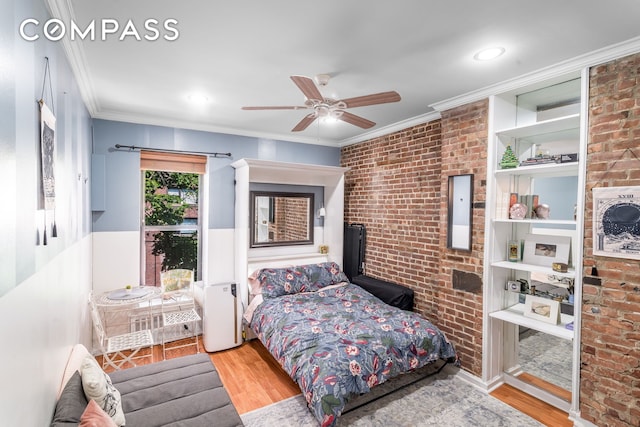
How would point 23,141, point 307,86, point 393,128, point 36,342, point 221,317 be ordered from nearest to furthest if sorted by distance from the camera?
point 23,141
point 36,342
point 307,86
point 221,317
point 393,128

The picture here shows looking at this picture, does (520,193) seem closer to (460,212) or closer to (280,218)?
(460,212)

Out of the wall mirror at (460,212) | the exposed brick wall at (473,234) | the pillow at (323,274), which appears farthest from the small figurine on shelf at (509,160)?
the pillow at (323,274)

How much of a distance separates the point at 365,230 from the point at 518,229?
6.48 ft

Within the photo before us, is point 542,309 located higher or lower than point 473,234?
lower

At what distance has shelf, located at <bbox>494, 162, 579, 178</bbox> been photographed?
7.99 ft

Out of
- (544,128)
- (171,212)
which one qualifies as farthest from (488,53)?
(171,212)

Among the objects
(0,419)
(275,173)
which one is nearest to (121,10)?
(0,419)

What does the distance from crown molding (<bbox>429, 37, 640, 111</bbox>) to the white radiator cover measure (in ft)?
10.5

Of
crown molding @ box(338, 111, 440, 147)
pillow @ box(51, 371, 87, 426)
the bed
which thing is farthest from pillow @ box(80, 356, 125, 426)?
crown molding @ box(338, 111, 440, 147)

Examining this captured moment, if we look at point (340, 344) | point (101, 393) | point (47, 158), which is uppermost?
point (47, 158)

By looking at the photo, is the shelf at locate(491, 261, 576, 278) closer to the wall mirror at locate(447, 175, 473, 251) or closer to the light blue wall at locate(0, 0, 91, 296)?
the wall mirror at locate(447, 175, 473, 251)

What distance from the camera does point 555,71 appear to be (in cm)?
235

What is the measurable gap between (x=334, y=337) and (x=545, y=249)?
1.95 metres

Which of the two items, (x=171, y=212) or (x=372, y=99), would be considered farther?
(x=171, y=212)
